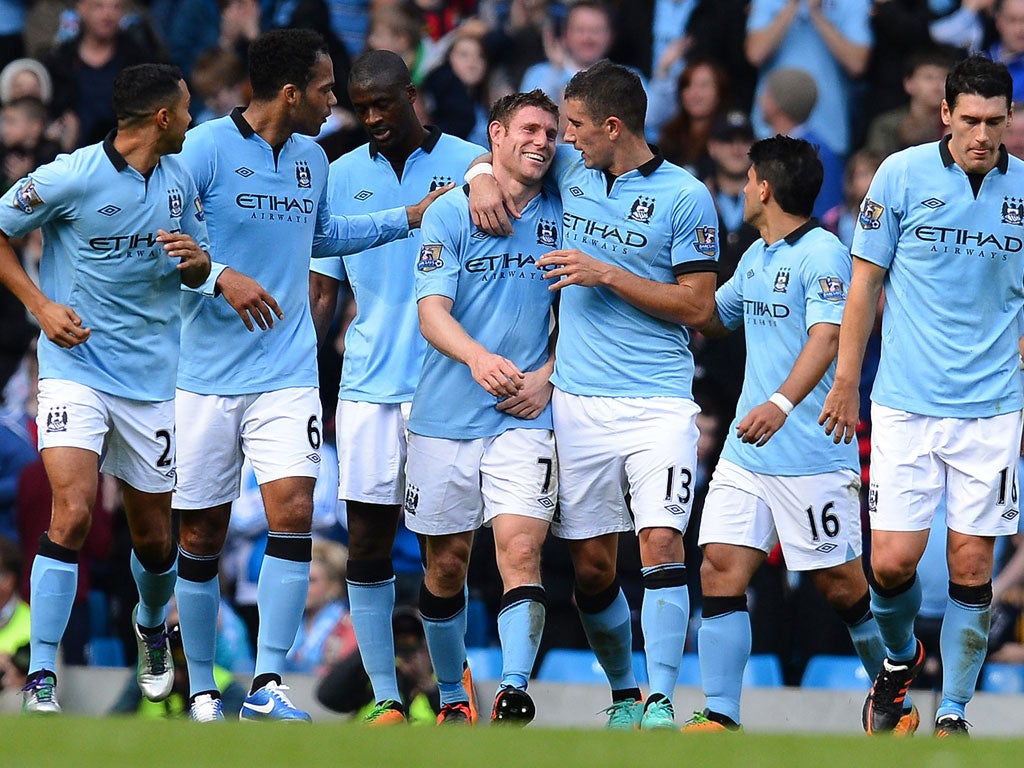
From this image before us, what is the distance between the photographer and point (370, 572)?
368 inches

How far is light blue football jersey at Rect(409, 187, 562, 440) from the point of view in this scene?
8539 mm

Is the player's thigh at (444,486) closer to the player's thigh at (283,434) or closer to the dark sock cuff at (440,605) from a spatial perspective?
the dark sock cuff at (440,605)

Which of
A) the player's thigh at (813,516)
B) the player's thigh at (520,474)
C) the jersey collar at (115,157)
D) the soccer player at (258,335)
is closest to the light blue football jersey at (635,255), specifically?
the player's thigh at (520,474)

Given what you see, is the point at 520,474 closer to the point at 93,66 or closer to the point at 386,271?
the point at 386,271

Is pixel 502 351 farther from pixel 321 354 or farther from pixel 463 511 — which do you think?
pixel 321 354

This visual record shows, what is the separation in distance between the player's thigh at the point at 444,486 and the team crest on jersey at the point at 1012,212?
98.2 inches

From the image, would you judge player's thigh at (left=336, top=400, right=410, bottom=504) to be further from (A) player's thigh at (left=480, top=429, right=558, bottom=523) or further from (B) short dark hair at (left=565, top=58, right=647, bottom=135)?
(B) short dark hair at (left=565, top=58, right=647, bottom=135)

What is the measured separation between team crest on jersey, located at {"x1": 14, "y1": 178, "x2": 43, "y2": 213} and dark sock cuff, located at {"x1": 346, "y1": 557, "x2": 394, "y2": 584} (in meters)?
2.31

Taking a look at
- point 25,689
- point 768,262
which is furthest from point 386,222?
point 25,689

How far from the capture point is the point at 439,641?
9039mm

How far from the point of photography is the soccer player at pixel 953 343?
8.34m


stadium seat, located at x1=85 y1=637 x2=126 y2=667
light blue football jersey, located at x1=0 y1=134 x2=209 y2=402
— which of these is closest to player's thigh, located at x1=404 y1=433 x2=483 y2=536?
light blue football jersey, located at x1=0 y1=134 x2=209 y2=402

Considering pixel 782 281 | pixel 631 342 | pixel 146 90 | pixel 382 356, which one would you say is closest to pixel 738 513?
pixel 631 342

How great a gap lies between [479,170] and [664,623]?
86.0 inches
